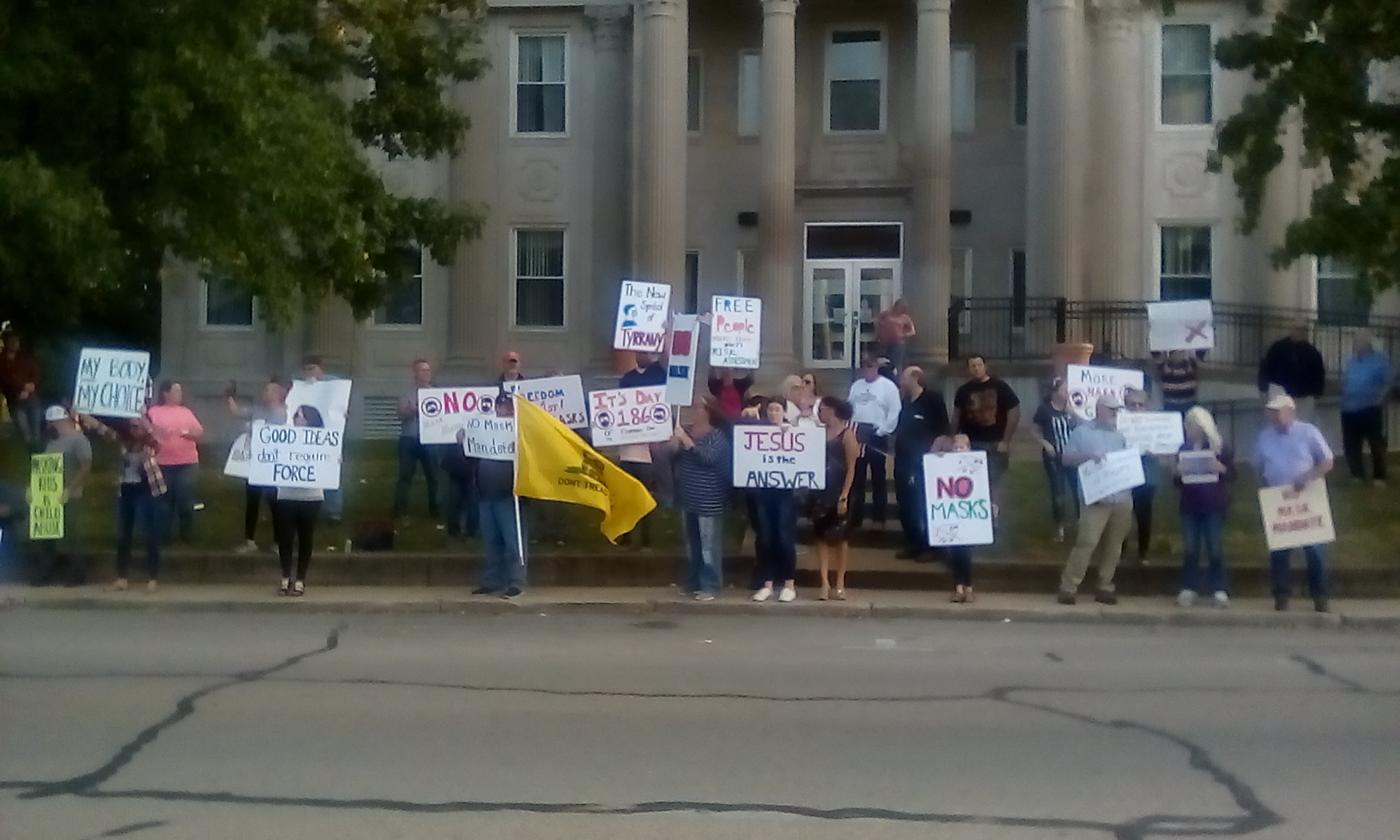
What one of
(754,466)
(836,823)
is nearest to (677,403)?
(754,466)

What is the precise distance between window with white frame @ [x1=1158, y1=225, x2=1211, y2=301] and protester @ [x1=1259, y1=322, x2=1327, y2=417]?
27.5 feet

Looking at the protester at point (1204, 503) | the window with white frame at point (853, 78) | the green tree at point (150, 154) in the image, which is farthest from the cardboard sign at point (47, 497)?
the window with white frame at point (853, 78)

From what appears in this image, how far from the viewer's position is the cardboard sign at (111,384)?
50.2 feet

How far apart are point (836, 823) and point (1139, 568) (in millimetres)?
9113

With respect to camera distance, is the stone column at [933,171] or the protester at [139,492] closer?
the protester at [139,492]

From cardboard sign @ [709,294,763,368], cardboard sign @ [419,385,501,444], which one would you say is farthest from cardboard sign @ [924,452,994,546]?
cardboard sign @ [419,385,501,444]

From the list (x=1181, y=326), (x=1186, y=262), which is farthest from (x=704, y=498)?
(x=1186, y=262)

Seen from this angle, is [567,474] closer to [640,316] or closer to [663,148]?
[640,316]

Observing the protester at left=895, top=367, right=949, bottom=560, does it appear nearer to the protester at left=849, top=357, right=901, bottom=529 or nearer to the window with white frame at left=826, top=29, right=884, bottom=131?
the protester at left=849, top=357, right=901, bottom=529

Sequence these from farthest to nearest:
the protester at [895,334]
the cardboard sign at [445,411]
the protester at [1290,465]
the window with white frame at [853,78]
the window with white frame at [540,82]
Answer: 1. the window with white frame at [540,82]
2. the window with white frame at [853,78]
3. the protester at [895,334]
4. the cardboard sign at [445,411]
5. the protester at [1290,465]

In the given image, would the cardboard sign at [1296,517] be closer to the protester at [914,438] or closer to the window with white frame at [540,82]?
the protester at [914,438]

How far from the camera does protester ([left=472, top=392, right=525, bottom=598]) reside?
14.8 meters

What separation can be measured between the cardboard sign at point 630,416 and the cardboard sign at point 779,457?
118 cm

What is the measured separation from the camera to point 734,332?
1667cm
